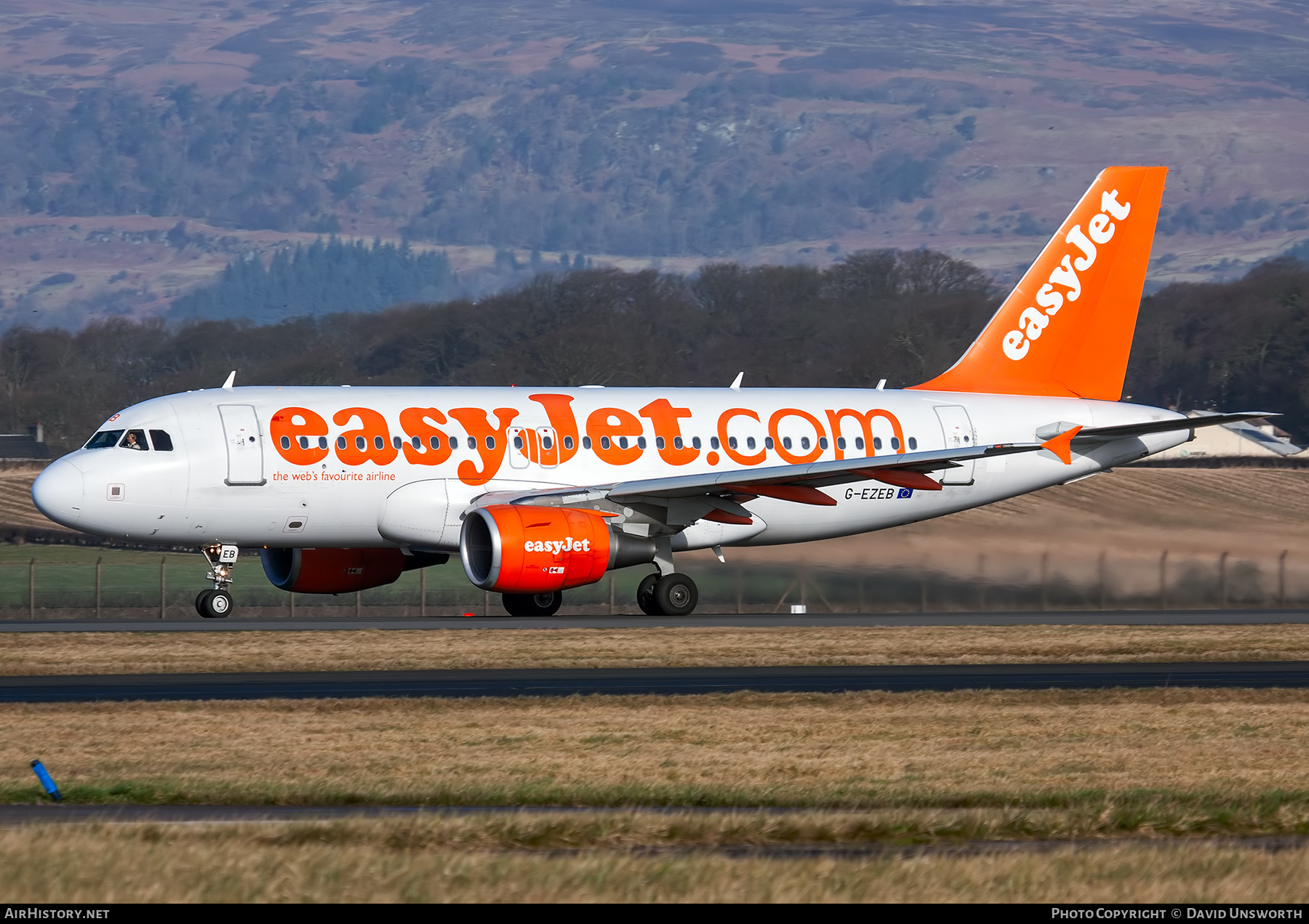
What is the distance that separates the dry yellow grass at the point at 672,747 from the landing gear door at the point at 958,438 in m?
15.6

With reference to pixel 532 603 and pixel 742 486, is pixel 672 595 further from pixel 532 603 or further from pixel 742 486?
pixel 532 603

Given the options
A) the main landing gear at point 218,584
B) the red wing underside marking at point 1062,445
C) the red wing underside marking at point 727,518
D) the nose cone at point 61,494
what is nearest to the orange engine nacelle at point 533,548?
the red wing underside marking at point 727,518

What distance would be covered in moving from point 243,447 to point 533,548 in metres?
5.23

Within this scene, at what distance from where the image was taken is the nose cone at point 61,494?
104 ft

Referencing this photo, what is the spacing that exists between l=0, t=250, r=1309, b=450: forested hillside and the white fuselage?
52.1 m

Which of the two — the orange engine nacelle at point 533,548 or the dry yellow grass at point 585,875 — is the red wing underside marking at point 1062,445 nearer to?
the orange engine nacelle at point 533,548

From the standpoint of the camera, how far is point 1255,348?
Answer: 4077 inches

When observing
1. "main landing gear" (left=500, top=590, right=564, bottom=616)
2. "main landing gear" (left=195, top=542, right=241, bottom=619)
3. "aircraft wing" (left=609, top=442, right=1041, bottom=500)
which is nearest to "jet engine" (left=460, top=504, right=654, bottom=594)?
"aircraft wing" (left=609, top=442, right=1041, bottom=500)

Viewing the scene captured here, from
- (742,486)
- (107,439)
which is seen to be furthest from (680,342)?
(107,439)

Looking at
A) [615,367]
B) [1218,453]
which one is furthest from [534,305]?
[1218,453]

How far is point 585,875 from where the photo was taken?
11.0m

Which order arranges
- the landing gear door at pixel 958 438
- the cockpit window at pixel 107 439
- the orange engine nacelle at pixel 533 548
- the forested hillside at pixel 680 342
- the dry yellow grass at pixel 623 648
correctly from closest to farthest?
the dry yellow grass at pixel 623 648 < the orange engine nacelle at pixel 533 548 < the cockpit window at pixel 107 439 < the landing gear door at pixel 958 438 < the forested hillside at pixel 680 342

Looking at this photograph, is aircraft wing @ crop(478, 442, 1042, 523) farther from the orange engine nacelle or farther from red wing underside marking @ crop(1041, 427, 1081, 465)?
red wing underside marking @ crop(1041, 427, 1081, 465)

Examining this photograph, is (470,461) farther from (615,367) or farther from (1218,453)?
(1218,453)
